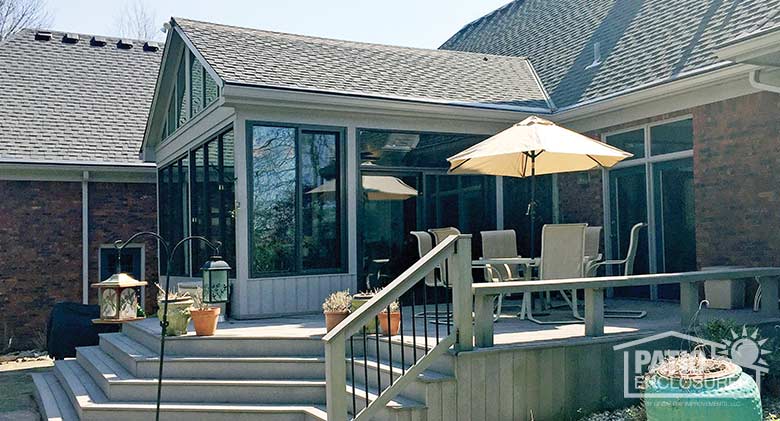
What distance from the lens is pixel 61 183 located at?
11.6 metres

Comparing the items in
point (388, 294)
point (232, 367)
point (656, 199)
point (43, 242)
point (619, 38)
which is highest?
point (619, 38)

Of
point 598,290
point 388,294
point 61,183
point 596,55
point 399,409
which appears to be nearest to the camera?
point 388,294

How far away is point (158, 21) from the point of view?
2531 cm

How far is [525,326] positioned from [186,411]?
9.78 feet

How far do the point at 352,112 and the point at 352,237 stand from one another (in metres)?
1.47

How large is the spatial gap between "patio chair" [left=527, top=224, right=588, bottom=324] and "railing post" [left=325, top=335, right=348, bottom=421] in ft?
9.08

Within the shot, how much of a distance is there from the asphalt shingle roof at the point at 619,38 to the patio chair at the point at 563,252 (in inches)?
80.0

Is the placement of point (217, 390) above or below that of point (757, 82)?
below

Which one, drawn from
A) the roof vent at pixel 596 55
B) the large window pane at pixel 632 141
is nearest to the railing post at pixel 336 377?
the large window pane at pixel 632 141

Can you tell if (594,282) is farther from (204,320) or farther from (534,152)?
(204,320)

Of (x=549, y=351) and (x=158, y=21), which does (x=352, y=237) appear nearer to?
(x=549, y=351)

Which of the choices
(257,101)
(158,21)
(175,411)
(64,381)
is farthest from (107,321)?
(158,21)

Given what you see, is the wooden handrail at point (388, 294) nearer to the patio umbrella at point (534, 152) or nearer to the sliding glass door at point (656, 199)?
the patio umbrella at point (534, 152)

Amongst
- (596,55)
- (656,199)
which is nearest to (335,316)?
(656,199)
